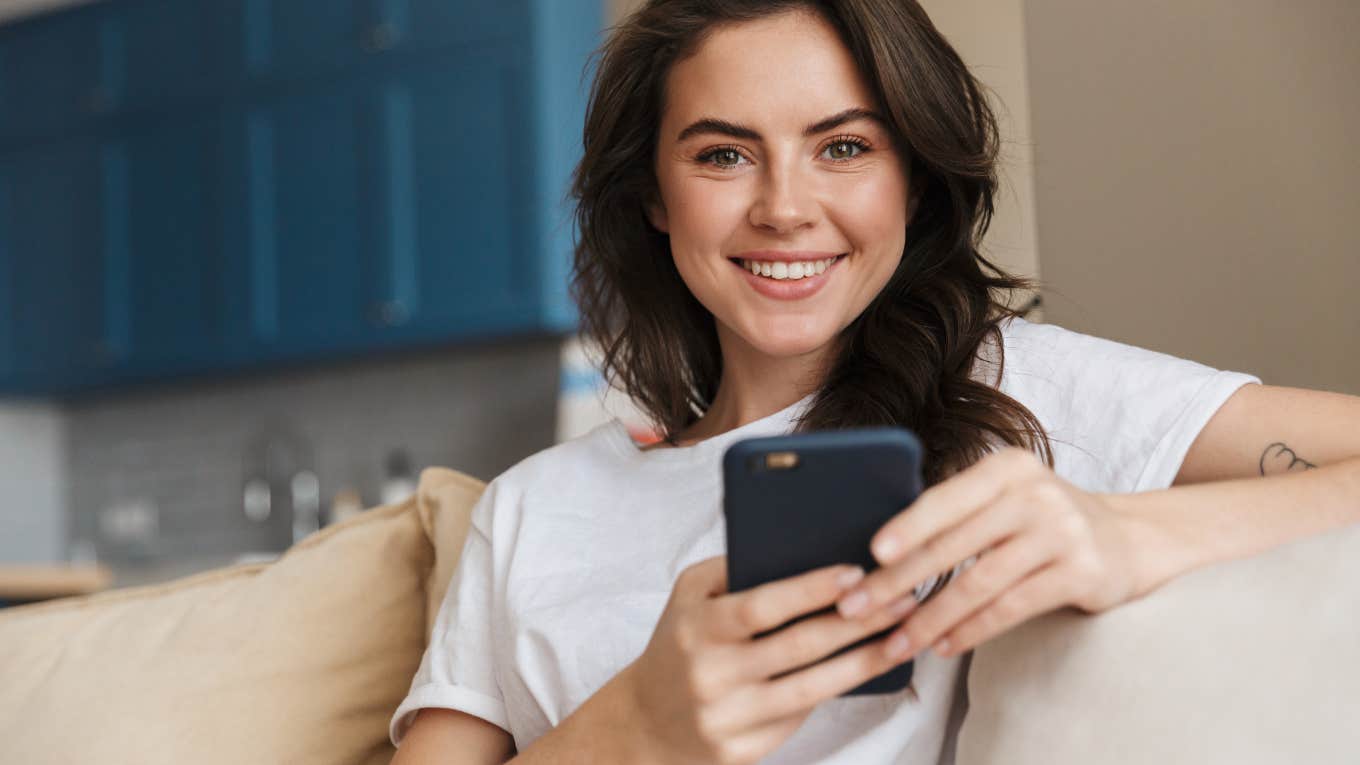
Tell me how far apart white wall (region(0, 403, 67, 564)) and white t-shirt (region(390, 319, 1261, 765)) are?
4.23m

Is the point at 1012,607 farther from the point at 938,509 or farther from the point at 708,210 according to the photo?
the point at 708,210

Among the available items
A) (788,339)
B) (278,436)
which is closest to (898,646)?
(788,339)

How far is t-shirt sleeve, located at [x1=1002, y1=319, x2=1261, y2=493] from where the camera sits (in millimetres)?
1046

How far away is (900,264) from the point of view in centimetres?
135

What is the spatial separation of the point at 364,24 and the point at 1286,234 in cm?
347

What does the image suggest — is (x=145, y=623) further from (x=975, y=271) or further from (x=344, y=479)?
(x=344, y=479)

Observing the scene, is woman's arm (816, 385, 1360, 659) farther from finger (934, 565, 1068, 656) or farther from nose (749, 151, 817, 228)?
nose (749, 151, 817, 228)

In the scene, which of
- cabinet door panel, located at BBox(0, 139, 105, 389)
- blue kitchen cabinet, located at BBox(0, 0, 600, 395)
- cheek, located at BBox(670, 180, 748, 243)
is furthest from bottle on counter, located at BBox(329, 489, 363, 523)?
cheek, located at BBox(670, 180, 748, 243)

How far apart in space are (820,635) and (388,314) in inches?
139

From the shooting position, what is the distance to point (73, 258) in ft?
15.5

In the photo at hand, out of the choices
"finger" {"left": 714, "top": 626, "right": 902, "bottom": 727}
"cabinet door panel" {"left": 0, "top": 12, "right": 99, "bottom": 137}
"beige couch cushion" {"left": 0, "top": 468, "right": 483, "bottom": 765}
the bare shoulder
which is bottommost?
the bare shoulder

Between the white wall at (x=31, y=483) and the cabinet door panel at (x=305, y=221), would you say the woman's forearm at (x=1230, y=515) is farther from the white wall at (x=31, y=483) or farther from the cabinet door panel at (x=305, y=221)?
the white wall at (x=31, y=483)

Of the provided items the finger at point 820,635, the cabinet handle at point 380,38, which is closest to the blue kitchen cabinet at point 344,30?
the cabinet handle at point 380,38

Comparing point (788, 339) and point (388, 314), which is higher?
point (788, 339)
